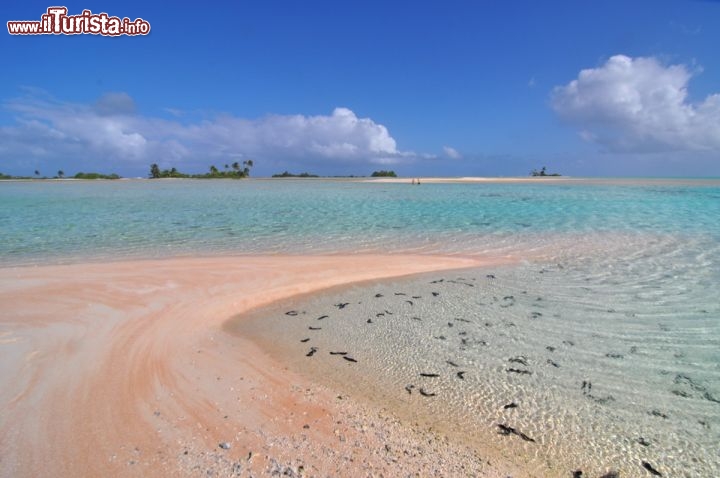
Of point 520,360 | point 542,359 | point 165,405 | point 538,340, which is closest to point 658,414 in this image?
point 542,359

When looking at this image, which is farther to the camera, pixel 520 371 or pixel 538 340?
pixel 538 340

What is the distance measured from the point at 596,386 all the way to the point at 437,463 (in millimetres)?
2197

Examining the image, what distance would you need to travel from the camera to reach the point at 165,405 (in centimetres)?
363

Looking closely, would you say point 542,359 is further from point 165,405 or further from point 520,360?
point 165,405

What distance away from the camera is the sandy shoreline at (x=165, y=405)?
9.51 feet

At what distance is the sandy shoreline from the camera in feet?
9.51

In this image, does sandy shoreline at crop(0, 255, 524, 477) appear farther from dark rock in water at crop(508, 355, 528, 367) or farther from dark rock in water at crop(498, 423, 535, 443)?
dark rock in water at crop(508, 355, 528, 367)

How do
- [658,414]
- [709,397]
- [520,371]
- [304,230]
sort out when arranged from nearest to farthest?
[658,414], [709,397], [520,371], [304,230]

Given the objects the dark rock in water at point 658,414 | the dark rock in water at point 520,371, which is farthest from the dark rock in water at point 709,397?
the dark rock in water at point 520,371

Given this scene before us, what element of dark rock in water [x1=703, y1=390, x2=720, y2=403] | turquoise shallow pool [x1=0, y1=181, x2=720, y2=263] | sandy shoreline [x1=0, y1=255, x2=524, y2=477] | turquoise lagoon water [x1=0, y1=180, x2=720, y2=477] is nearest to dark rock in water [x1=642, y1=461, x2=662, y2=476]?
turquoise lagoon water [x1=0, y1=180, x2=720, y2=477]

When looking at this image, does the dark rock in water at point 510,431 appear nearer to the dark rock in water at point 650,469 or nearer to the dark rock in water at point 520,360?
the dark rock in water at point 650,469

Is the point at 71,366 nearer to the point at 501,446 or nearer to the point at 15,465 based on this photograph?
the point at 15,465

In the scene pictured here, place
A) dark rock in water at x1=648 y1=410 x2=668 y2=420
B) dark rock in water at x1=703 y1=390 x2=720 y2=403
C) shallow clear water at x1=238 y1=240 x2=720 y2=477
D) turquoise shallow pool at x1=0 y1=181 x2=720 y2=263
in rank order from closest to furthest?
shallow clear water at x1=238 y1=240 x2=720 y2=477 → dark rock in water at x1=648 y1=410 x2=668 y2=420 → dark rock in water at x1=703 y1=390 x2=720 y2=403 → turquoise shallow pool at x1=0 y1=181 x2=720 y2=263

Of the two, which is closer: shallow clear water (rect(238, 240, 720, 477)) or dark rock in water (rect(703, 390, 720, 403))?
shallow clear water (rect(238, 240, 720, 477))
